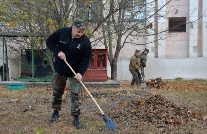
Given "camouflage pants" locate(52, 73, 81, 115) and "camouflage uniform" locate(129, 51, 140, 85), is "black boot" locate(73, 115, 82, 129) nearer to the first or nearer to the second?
"camouflage pants" locate(52, 73, 81, 115)

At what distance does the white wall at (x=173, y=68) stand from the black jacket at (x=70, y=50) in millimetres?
12925

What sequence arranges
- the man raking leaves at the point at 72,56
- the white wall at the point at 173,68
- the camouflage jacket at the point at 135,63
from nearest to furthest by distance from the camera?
the man raking leaves at the point at 72,56, the camouflage jacket at the point at 135,63, the white wall at the point at 173,68

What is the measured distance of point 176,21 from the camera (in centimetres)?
1844

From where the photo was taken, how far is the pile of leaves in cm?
555

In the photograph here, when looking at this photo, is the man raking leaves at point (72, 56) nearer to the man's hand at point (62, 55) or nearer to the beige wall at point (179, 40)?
the man's hand at point (62, 55)

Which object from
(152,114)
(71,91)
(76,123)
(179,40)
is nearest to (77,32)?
(71,91)

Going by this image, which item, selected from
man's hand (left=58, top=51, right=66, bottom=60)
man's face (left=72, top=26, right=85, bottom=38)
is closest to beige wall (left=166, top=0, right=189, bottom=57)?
man's face (left=72, top=26, right=85, bottom=38)

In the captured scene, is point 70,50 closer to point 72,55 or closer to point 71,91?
point 72,55

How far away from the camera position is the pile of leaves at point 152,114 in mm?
5547

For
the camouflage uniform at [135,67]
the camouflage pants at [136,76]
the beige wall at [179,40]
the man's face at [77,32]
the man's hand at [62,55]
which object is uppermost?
the beige wall at [179,40]

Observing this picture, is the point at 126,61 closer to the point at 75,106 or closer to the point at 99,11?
the point at 99,11

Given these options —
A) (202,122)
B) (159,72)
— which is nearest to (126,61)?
(159,72)

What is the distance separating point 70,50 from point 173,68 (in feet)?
45.7

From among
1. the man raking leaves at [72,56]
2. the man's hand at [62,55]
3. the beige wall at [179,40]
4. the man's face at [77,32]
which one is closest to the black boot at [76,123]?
the man raking leaves at [72,56]
